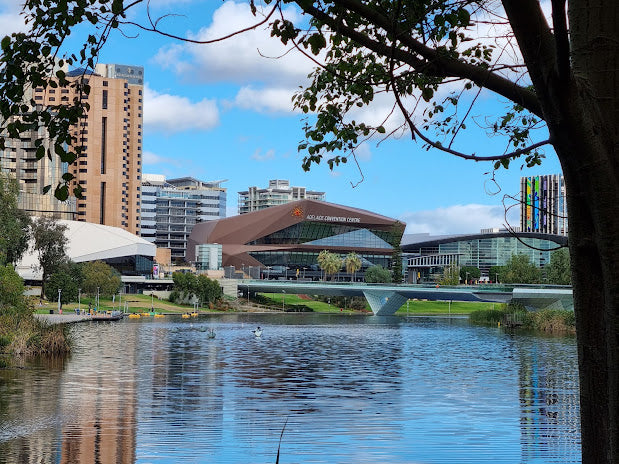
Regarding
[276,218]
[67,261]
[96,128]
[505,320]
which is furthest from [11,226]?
[96,128]

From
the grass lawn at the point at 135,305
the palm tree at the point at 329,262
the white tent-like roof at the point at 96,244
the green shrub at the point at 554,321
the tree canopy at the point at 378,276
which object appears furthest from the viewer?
the palm tree at the point at 329,262

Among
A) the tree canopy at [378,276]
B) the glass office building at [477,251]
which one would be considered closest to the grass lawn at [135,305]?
the tree canopy at [378,276]

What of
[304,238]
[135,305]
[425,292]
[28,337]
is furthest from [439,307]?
[28,337]

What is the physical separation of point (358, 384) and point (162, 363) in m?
12.8

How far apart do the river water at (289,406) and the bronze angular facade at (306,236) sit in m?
118

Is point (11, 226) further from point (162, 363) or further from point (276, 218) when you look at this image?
point (276, 218)

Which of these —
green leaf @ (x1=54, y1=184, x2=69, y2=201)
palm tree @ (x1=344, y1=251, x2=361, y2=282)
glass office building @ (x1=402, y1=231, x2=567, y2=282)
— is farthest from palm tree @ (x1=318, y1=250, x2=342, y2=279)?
green leaf @ (x1=54, y1=184, x2=69, y2=201)

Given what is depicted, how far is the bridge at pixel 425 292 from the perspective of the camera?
96500mm

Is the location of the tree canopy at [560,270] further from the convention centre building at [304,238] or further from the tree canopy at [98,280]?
the convention centre building at [304,238]

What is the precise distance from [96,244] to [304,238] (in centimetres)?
4533

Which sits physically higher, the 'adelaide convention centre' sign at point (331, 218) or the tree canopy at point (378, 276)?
Result: the 'adelaide convention centre' sign at point (331, 218)

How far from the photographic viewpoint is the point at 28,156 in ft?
566

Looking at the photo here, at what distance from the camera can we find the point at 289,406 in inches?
1056

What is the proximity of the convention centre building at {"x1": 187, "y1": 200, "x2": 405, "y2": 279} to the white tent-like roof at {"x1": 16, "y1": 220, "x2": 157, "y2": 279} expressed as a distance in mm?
19300
